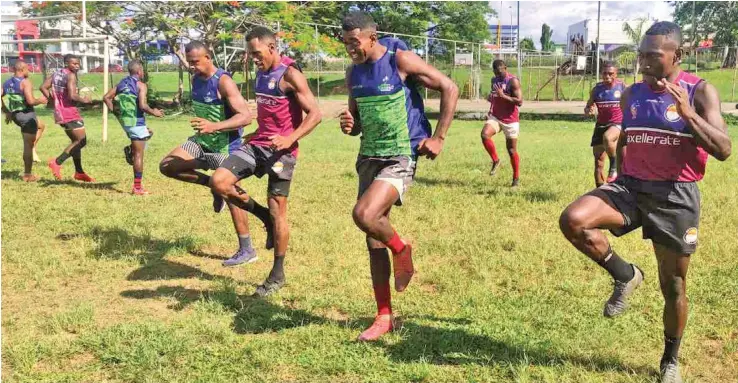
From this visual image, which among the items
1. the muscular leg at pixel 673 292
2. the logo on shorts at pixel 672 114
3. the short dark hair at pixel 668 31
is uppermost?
the short dark hair at pixel 668 31

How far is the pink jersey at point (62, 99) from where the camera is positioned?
10.5 m

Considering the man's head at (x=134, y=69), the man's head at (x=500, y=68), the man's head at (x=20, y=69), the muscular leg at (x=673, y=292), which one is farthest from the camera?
the man's head at (x=20, y=69)

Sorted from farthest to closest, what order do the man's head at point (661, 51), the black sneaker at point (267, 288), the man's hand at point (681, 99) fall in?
the black sneaker at point (267, 288) → the man's head at point (661, 51) → the man's hand at point (681, 99)

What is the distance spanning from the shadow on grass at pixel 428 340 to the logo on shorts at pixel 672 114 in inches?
61.3

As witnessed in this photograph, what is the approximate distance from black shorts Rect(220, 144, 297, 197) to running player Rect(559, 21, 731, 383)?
2.78 meters

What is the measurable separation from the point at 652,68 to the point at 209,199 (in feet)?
23.3

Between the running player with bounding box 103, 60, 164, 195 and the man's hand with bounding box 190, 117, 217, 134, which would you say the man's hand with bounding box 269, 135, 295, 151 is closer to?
the man's hand with bounding box 190, 117, 217, 134

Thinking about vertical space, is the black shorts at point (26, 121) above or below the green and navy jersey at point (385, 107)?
below

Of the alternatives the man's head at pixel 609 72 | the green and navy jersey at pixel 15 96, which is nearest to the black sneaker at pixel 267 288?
the man's head at pixel 609 72

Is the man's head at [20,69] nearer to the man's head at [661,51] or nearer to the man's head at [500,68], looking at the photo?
the man's head at [500,68]

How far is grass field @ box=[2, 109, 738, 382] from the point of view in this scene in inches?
157

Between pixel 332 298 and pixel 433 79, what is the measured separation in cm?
206

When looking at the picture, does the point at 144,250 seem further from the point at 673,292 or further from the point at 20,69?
the point at 20,69

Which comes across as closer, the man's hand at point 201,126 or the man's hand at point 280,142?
the man's hand at point 280,142
